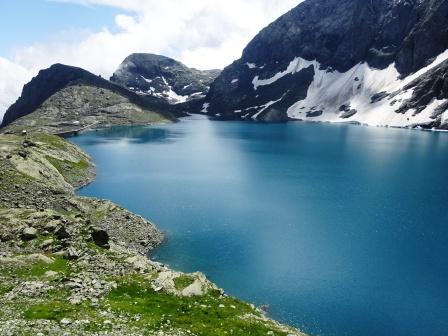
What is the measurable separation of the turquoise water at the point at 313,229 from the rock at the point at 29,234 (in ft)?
69.3

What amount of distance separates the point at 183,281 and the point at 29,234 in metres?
16.5

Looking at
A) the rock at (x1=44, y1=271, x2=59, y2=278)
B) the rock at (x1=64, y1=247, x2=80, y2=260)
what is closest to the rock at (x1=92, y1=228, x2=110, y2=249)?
the rock at (x1=64, y1=247, x2=80, y2=260)

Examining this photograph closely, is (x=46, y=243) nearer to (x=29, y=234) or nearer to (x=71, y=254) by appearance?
(x=29, y=234)

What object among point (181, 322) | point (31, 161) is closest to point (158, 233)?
point (31, 161)

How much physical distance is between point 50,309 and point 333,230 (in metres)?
52.6

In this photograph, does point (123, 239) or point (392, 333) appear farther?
point (123, 239)

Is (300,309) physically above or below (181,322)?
below

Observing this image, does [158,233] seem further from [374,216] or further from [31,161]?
[374,216]

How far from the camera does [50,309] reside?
1112 inches

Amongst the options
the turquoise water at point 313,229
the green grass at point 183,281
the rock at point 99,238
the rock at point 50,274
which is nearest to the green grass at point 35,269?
the rock at point 50,274

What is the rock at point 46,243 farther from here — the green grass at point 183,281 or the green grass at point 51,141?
the green grass at point 51,141

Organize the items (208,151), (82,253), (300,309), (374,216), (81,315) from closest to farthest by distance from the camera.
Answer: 1. (81,315)
2. (82,253)
3. (300,309)
4. (374,216)
5. (208,151)

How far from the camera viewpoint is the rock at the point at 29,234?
1644 inches

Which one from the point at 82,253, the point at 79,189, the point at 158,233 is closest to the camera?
the point at 82,253
